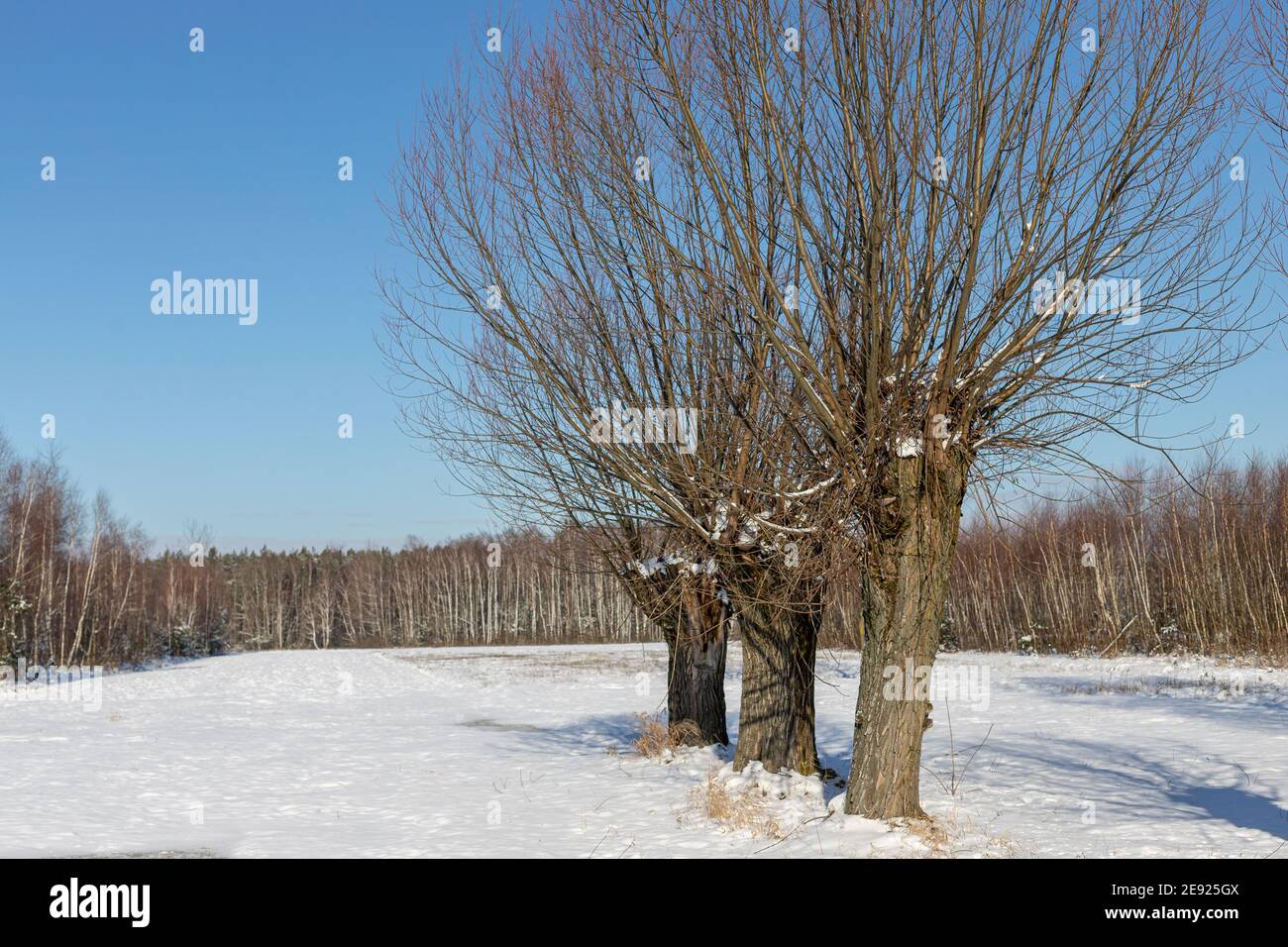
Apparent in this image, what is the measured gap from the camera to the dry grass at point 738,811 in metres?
8.27

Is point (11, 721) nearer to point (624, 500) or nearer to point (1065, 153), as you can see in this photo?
point (624, 500)

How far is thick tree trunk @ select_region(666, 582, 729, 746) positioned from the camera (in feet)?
40.2

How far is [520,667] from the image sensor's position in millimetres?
38219

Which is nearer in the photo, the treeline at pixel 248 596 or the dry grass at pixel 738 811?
the dry grass at pixel 738 811

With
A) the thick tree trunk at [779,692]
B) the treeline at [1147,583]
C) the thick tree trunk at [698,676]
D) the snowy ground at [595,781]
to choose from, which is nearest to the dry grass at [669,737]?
the thick tree trunk at [698,676]

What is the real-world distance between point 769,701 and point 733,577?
1.39 metres

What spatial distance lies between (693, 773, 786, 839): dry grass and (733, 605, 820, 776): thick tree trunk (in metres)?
0.80

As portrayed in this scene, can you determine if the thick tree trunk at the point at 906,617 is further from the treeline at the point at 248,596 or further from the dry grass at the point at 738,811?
the treeline at the point at 248,596

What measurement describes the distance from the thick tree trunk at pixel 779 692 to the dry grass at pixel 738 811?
2.63 feet

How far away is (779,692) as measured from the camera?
411 inches

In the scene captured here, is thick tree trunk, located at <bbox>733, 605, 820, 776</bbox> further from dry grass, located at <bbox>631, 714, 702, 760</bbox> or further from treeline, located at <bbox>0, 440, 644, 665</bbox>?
treeline, located at <bbox>0, 440, 644, 665</bbox>

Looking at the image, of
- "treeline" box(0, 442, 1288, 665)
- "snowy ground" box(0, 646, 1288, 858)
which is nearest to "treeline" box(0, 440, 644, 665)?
"treeline" box(0, 442, 1288, 665)

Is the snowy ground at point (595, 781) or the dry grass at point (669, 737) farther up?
the dry grass at point (669, 737)
